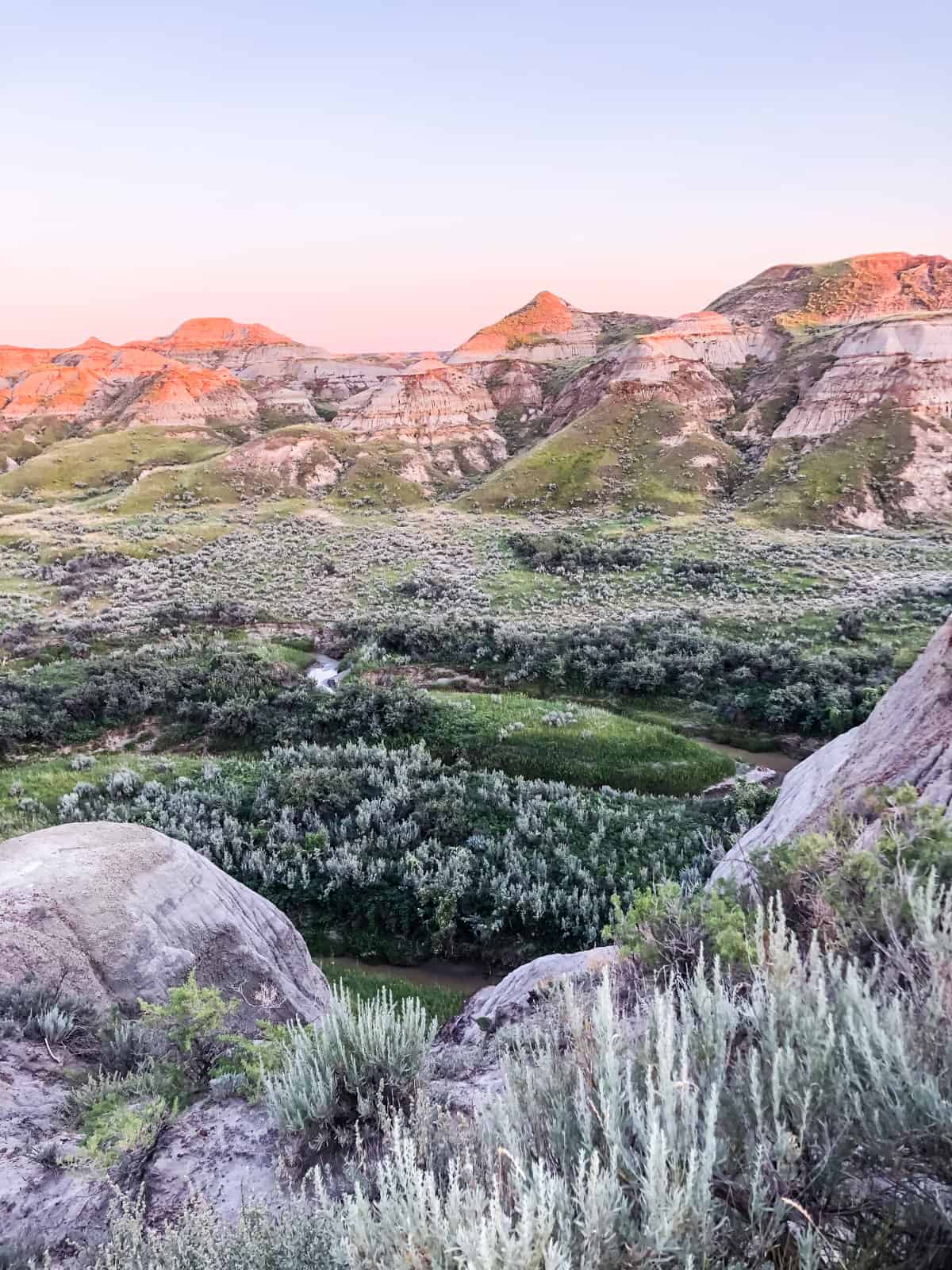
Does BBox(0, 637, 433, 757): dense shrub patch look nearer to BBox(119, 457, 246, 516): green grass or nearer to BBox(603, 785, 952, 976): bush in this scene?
BBox(603, 785, 952, 976): bush

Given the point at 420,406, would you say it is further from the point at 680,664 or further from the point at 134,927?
the point at 134,927

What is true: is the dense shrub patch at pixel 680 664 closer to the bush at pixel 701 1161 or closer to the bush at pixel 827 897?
the bush at pixel 827 897

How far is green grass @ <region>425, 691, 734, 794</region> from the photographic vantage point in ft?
50.4

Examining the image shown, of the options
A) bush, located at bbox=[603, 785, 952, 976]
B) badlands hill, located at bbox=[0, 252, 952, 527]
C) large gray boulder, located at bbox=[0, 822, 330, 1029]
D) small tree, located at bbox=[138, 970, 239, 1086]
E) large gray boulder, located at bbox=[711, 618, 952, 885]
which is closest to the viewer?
bush, located at bbox=[603, 785, 952, 976]

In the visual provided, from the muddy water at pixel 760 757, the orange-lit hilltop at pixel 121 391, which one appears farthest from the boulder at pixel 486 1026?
the orange-lit hilltop at pixel 121 391

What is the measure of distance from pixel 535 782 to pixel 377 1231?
1180 centimetres

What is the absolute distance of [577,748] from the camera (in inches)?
640

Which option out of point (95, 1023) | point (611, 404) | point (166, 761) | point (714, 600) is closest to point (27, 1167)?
point (95, 1023)

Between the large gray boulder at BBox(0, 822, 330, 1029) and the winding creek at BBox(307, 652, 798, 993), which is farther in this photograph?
the winding creek at BBox(307, 652, 798, 993)

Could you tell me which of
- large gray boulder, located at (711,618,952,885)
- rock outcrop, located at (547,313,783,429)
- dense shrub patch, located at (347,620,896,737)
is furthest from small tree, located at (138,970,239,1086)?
rock outcrop, located at (547,313,783,429)

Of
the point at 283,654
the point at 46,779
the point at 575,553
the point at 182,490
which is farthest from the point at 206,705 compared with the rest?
the point at 182,490

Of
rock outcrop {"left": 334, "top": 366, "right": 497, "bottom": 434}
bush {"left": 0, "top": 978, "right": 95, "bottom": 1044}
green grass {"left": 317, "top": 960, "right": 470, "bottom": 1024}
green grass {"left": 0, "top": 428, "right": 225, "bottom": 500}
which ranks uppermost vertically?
rock outcrop {"left": 334, "top": 366, "right": 497, "bottom": 434}

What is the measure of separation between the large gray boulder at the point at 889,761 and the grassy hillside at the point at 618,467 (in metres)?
41.4

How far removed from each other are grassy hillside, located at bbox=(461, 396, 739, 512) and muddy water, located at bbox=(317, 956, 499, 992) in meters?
43.7
